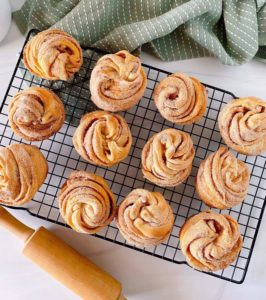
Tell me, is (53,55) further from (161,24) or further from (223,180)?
(223,180)

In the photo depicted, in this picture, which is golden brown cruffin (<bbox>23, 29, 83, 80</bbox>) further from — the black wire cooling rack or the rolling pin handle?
the rolling pin handle

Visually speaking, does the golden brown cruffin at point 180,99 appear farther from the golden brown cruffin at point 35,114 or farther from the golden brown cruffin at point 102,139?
the golden brown cruffin at point 35,114

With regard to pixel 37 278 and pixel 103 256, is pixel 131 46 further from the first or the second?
pixel 37 278

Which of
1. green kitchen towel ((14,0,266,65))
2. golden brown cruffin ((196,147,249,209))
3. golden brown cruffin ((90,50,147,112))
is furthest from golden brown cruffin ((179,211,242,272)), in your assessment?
green kitchen towel ((14,0,266,65))

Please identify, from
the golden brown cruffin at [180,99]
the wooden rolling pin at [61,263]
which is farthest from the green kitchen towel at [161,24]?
the wooden rolling pin at [61,263]

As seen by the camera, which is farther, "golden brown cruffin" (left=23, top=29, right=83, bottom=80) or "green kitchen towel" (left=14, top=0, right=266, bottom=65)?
"green kitchen towel" (left=14, top=0, right=266, bottom=65)

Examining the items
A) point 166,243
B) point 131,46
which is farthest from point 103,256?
point 131,46
